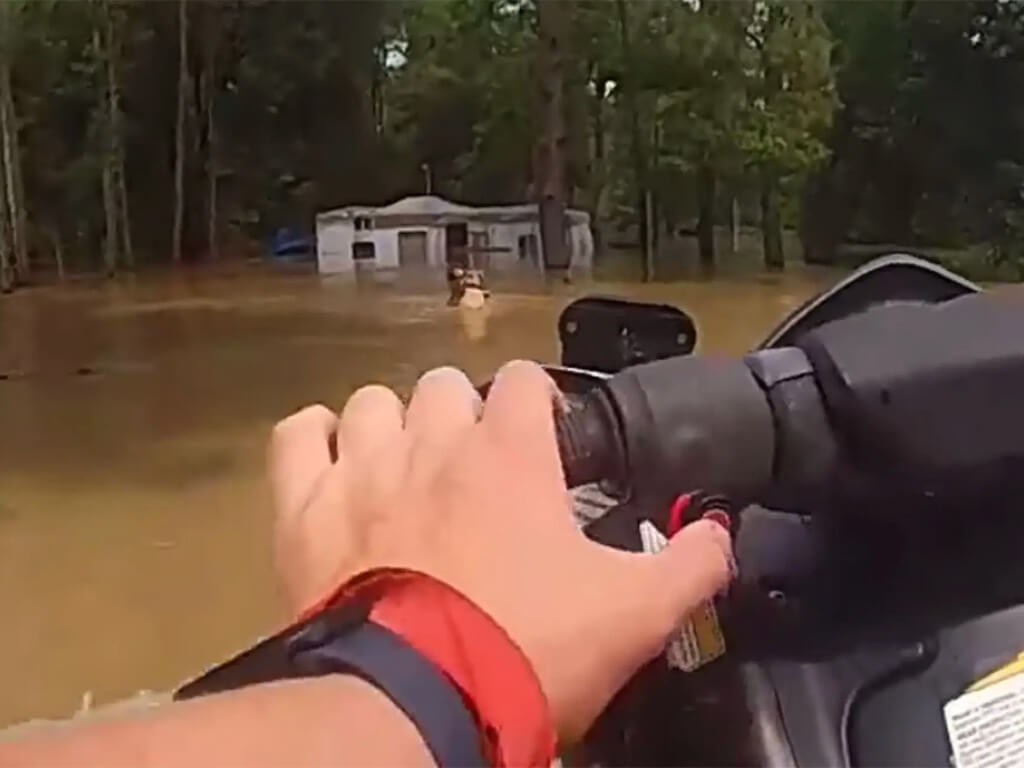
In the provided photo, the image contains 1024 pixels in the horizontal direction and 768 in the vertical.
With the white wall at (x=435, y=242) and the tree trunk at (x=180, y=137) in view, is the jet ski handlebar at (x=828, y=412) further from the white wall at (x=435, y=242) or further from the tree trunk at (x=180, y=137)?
the tree trunk at (x=180, y=137)

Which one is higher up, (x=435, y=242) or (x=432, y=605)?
(x=432, y=605)

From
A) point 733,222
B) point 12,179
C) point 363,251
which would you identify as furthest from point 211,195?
point 733,222

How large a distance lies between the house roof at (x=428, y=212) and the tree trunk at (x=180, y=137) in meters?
1.43

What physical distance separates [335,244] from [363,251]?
1.30 ft

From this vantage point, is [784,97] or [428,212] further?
[428,212]

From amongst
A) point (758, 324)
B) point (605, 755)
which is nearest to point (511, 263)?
point (758, 324)

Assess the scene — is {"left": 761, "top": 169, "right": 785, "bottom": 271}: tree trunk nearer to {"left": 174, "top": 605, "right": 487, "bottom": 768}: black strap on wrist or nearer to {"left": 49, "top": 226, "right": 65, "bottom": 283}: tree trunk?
{"left": 49, "top": 226, "right": 65, "bottom": 283}: tree trunk

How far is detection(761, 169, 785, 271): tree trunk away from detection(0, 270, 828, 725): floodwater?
816mm

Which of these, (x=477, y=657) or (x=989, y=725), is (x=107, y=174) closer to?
(x=989, y=725)

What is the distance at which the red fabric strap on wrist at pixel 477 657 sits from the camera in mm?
337

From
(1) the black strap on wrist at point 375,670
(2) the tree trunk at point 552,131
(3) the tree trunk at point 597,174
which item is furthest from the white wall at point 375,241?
(1) the black strap on wrist at point 375,670

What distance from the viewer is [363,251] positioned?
1518 cm

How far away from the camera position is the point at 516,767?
335 millimetres

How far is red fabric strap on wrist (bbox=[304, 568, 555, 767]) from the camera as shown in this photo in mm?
337
